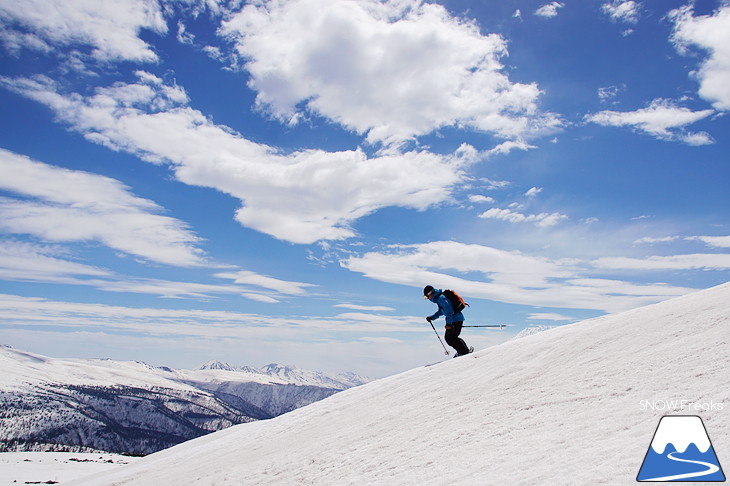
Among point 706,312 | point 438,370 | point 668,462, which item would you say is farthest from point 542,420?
point 438,370

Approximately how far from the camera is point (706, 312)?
1123 cm

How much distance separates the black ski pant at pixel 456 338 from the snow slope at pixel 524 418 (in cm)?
171

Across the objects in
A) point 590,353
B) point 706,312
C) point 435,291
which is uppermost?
point 435,291

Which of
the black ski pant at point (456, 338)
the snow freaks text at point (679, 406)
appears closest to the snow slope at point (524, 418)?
the snow freaks text at point (679, 406)

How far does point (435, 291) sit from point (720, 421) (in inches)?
451

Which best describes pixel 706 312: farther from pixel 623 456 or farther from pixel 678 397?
pixel 623 456

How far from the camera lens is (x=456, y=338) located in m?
17.5

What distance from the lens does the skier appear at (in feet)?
56.2

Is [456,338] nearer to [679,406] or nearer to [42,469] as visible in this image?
[679,406]

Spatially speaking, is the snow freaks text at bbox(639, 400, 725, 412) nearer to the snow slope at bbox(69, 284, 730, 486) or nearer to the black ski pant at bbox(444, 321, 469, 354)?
the snow slope at bbox(69, 284, 730, 486)

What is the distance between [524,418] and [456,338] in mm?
9084

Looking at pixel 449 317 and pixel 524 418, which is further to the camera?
pixel 449 317

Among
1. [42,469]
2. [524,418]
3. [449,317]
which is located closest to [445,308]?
[449,317]

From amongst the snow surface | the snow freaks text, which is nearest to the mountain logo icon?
the snow freaks text
